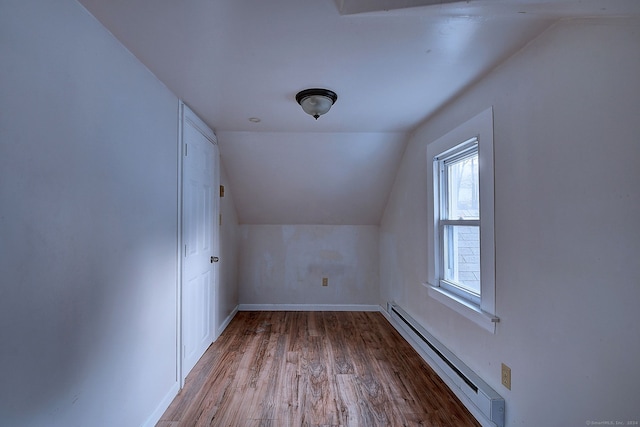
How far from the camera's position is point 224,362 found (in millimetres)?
2531

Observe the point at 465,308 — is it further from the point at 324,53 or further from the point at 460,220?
the point at 324,53

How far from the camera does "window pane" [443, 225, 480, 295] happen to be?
80.4 inches

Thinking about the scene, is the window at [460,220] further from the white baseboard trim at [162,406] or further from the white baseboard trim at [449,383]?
the white baseboard trim at [162,406]

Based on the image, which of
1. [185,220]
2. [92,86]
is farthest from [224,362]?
[92,86]

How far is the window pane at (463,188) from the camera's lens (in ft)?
6.70

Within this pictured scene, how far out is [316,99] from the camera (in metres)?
1.98

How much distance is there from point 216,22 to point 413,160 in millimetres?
2190

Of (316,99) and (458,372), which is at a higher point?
(316,99)

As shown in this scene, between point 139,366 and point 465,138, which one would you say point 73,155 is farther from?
point 465,138

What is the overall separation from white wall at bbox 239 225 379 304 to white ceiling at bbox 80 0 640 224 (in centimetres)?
143

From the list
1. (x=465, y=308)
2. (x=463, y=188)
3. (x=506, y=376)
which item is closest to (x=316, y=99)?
(x=463, y=188)

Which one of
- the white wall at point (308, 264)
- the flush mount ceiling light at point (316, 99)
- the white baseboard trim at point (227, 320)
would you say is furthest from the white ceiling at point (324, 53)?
the white baseboard trim at point (227, 320)

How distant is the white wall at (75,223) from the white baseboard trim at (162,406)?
0.04 meters

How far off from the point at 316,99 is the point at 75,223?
1500 mm
